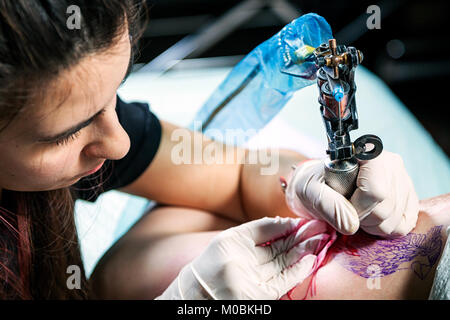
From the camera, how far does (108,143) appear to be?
0.64m

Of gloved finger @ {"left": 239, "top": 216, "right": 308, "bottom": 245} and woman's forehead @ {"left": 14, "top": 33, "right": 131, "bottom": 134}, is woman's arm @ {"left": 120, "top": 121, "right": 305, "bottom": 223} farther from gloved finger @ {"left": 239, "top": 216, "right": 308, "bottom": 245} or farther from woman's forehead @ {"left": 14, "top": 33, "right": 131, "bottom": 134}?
woman's forehead @ {"left": 14, "top": 33, "right": 131, "bottom": 134}

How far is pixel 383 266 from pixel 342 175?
0.17 metres

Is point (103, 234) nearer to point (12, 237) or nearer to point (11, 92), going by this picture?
point (12, 237)

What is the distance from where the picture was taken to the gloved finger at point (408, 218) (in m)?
0.70

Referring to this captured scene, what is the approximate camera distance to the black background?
198 centimetres

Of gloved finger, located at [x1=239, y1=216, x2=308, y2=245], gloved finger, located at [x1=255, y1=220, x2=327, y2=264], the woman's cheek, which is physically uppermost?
the woman's cheek

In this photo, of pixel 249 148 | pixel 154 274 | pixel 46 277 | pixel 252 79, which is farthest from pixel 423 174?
pixel 46 277

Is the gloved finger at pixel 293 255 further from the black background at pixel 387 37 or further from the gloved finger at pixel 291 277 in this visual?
the black background at pixel 387 37

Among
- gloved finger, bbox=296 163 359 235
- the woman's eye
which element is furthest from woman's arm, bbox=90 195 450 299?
the woman's eye

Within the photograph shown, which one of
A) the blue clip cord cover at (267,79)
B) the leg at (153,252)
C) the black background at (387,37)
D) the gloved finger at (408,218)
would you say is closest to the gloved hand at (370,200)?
the gloved finger at (408,218)

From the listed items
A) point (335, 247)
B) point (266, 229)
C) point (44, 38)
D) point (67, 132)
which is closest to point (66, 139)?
point (67, 132)

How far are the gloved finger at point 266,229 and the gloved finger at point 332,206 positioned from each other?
0.08m

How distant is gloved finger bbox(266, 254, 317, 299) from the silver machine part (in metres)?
0.13

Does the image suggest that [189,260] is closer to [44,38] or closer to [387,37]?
[44,38]
